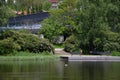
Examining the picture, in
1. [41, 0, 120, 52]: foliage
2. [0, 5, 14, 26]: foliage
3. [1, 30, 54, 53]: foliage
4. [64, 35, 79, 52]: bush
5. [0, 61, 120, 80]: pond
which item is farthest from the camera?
[64, 35, 79, 52]: bush

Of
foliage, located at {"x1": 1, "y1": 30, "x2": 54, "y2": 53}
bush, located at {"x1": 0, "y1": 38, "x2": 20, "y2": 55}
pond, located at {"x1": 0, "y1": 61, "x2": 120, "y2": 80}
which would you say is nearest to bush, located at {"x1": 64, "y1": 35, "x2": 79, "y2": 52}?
foliage, located at {"x1": 1, "y1": 30, "x2": 54, "y2": 53}

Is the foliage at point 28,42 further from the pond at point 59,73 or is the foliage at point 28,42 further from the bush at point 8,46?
the pond at point 59,73

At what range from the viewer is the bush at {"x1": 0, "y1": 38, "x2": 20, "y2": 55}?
52.2 metres

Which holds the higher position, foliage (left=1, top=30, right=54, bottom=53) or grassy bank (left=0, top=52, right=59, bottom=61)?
foliage (left=1, top=30, right=54, bottom=53)

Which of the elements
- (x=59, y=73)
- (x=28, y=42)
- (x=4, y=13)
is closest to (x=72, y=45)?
(x=28, y=42)

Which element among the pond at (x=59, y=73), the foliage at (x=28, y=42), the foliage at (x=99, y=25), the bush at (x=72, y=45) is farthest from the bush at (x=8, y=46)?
the pond at (x=59, y=73)

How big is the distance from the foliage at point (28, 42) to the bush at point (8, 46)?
1.01 metres

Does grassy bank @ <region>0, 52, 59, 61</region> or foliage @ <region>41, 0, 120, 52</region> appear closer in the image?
grassy bank @ <region>0, 52, 59, 61</region>

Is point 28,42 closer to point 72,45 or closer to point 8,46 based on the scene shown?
point 8,46

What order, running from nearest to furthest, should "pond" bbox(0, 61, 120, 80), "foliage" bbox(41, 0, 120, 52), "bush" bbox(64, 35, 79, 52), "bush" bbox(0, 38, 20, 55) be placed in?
"pond" bbox(0, 61, 120, 80), "bush" bbox(0, 38, 20, 55), "foliage" bbox(41, 0, 120, 52), "bush" bbox(64, 35, 79, 52)

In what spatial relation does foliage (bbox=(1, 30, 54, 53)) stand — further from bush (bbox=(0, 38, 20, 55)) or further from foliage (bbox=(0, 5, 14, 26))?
foliage (bbox=(0, 5, 14, 26))

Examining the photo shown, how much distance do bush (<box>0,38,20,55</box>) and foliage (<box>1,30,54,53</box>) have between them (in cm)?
101

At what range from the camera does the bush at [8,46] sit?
2057 inches

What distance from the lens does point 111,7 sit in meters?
58.1
